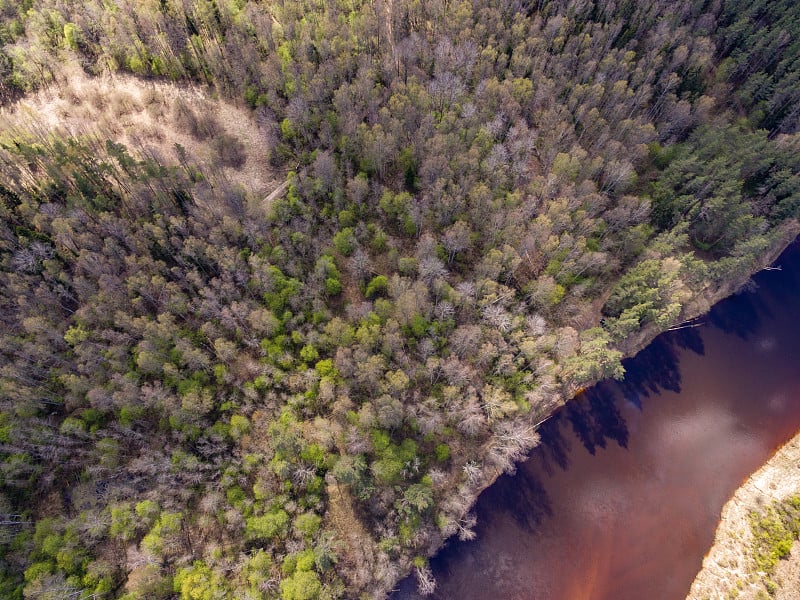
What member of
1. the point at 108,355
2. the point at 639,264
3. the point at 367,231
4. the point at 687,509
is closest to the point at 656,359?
the point at 639,264

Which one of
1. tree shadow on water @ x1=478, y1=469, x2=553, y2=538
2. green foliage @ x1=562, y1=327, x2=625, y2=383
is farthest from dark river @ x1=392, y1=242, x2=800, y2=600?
green foliage @ x1=562, y1=327, x2=625, y2=383

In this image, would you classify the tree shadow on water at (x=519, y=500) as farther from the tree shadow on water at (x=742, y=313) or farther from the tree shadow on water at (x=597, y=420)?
the tree shadow on water at (x=742, y=313)

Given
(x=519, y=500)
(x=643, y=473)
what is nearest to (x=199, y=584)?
(x=519, y=500)

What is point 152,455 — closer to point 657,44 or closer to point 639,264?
point 639,264

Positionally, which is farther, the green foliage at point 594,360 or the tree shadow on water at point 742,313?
the tree shadow on water at point 742,313

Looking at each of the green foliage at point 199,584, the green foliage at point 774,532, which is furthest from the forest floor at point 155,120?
the green foliage at point 774,532

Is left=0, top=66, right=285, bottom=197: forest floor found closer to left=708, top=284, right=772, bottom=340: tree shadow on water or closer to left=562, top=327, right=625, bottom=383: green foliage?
left=562, top=327, right=625, bottom=383: green foliage
